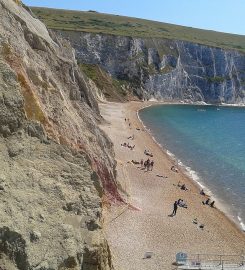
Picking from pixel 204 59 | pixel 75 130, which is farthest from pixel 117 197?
pixel 204 59

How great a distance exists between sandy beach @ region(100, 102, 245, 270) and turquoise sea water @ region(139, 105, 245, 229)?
283cm

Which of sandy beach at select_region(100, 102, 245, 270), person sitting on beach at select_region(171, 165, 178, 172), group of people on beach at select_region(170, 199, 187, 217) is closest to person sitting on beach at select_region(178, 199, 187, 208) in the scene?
group of people on beach at select_region(170, 199, 187, 217)

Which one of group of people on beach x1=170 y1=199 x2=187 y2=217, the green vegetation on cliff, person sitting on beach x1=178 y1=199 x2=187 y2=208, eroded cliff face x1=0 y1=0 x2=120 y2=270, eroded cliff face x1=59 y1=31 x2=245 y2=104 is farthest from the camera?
eroded cliff face x1=59 y1=31 x2=245 y2=104

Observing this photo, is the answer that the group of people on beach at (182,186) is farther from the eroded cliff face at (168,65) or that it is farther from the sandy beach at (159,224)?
the eroded cliff face at (168,65)

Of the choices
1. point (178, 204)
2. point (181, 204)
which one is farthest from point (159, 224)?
point (181, 204)

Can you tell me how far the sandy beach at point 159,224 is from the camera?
25.7 m

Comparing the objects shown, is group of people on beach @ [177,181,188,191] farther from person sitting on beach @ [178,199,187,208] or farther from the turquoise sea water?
person sitting on beach @ [178,199,187,208]

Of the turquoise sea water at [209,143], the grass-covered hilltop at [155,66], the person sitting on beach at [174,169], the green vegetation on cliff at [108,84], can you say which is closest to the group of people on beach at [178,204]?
the turquoise sea water at [209,143]

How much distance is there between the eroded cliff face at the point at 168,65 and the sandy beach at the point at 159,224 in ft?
284

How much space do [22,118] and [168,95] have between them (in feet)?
417

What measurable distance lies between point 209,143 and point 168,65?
242ft

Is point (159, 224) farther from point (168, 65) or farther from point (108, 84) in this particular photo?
point (168, 65)

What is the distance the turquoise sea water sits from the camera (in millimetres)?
46125

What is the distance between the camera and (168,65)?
472ft
